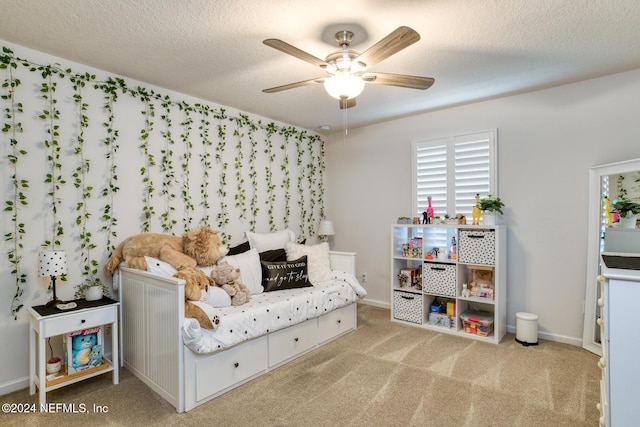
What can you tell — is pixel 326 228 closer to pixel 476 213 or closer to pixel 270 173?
pixel 270 173

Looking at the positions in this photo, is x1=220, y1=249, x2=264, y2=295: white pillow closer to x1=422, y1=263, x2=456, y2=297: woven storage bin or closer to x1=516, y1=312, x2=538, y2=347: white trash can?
x1=422, y1=263, x2=456, y2=297: woven storage bin

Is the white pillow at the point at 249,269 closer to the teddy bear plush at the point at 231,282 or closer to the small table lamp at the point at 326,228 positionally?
the teddy bear plush at the point at 231,282

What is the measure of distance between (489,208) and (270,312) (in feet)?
7.82

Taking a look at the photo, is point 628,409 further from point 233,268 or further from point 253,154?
point 253,154

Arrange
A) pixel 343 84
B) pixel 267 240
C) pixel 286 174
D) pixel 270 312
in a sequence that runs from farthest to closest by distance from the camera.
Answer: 1. pixel 286 174
2. pixel 267 240
3. pixel 270 312
4. pixel 343 84

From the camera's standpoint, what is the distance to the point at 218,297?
2.65 m

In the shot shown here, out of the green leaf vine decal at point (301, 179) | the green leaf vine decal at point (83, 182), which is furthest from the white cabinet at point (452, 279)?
the green leaf vine decal at point (83, 182)

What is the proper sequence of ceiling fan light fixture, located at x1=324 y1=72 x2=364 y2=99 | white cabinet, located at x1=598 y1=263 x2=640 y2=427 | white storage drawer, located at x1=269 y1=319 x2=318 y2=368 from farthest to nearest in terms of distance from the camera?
1. white storage drawer, located at x1=269 y1=319 x2=318 y2=368
2. ceiling fan light fixture, located at x1=324 y1=72 x2=364 y2=99
3. white cabinet, located at x1=598 y1=263 x2=640 y2=427

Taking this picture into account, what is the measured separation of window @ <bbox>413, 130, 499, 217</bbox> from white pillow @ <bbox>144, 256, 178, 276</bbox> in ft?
9.50

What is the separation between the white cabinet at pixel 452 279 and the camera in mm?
3357

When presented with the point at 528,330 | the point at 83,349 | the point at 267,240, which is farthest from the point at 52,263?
the point at 528,330

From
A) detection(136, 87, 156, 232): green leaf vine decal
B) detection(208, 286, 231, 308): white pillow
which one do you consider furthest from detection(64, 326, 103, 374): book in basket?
detection(136, 87, 156, 232): green leaf vine decal

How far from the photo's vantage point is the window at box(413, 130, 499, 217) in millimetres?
3676

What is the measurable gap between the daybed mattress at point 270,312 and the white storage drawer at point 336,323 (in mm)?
103
